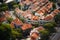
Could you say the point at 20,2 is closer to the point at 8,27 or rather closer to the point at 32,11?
the point at 32,11

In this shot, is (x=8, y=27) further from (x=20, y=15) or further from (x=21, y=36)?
(x=20, y=15)

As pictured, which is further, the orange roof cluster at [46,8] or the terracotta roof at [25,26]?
the orange roof cluster at [46,8]

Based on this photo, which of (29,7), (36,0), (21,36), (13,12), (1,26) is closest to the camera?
(1,26)

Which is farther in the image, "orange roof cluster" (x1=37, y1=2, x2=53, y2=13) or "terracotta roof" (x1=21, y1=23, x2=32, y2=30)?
"orange roof cluster" (x1=37, y1=2, x2=53, y2=13)

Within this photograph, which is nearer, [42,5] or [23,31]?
[23,31]

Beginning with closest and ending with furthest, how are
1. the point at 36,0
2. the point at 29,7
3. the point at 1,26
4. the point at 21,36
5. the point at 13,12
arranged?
the point at 1,26 → the point at 21,36 → the point at 13,12 → the point at 29,7 → the point at 36,0

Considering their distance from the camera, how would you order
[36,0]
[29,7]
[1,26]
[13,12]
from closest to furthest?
1. [1,26]
2. [13,12]
3. [29,7]
4. [36,0]

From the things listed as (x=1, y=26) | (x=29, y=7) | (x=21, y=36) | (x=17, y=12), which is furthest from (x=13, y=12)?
(x=1, y=26)

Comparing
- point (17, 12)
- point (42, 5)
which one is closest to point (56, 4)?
point (42, 5)

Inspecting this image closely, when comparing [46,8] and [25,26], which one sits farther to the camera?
[46,8]
